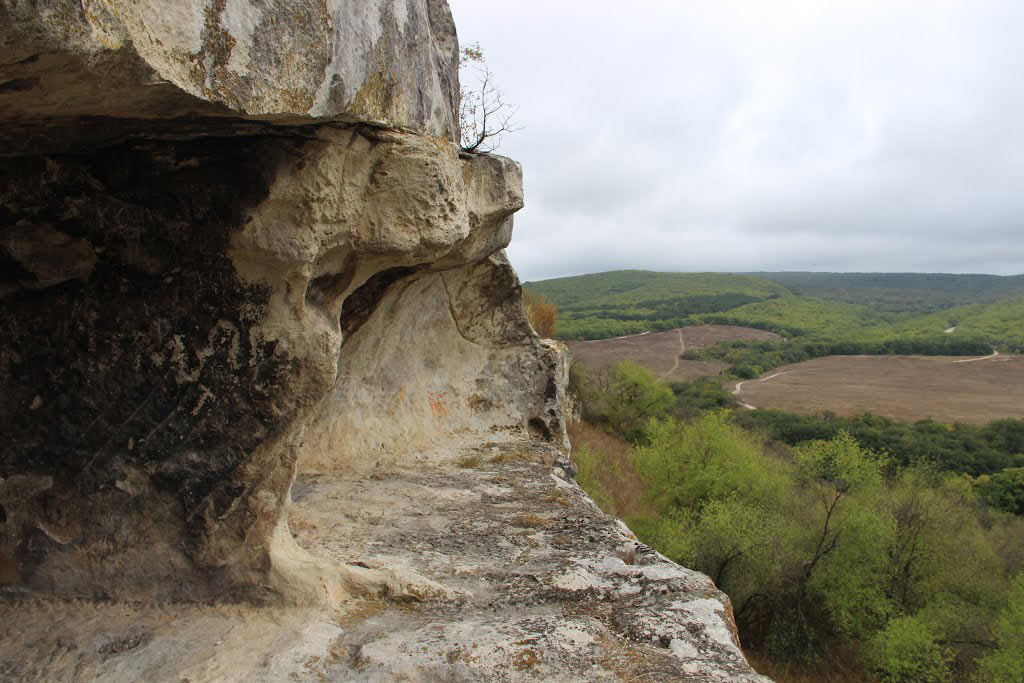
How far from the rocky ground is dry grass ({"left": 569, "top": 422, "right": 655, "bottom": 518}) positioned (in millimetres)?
11753

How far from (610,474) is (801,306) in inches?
3354

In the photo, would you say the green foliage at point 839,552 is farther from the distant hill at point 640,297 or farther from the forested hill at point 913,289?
the forested hill at point 913,289

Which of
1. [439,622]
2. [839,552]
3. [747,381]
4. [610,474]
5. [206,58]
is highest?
[206,58]

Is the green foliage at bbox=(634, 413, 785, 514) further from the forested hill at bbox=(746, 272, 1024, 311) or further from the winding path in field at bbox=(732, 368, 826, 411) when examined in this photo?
the forested hill at bbox=(746, 272, 1024, 311)

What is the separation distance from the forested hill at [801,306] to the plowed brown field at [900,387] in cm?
1033

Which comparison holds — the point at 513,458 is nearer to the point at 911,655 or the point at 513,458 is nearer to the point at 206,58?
the point at 206,58

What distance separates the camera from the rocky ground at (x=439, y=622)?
115 inches

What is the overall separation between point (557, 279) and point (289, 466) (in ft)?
436

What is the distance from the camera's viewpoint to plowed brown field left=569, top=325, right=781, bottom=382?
176 ft

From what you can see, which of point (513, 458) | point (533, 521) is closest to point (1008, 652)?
point (513, 458)

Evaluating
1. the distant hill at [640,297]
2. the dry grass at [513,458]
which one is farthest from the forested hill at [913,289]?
the dry grass at [513,458]

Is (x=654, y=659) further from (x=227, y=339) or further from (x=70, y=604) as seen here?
(x=70, y=604)

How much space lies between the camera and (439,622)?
3.32 metres

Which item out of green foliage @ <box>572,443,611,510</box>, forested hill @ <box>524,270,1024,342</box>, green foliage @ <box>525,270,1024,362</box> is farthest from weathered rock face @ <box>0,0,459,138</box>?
green foliage @ <box>525,270,1024,362</box>
